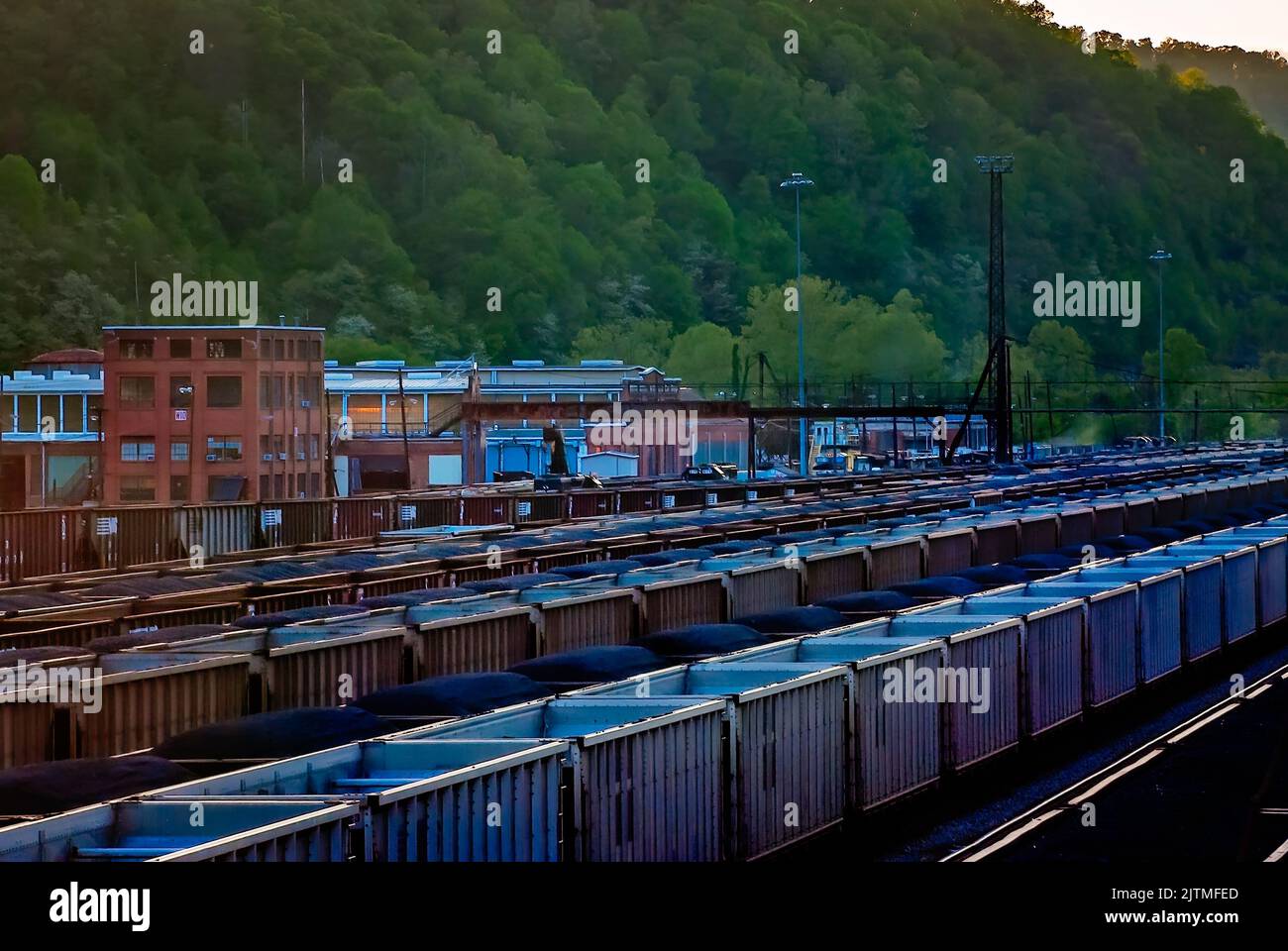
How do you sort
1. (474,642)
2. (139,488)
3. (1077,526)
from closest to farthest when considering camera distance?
(474,642) < (1077,526) < (139,488)

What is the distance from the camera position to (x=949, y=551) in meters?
45.3

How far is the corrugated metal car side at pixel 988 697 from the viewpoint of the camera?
944 inches

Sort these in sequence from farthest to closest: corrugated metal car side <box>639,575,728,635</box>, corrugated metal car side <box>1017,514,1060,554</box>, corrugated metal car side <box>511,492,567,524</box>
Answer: corrugated metal car side <box>511,492,567,524</box> < corrugated metal car side <box>1017,514,1060,554</box> < corrugated metal car side <box>639,575,728,635</box>

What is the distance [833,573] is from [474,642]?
13.1 m

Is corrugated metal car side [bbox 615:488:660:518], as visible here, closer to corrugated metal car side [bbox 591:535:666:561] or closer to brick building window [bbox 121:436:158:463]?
brick building window [bbox 121:436:158:463]

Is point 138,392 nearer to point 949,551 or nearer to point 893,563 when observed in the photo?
point 949,551

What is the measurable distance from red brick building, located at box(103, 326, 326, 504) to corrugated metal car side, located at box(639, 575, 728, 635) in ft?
158

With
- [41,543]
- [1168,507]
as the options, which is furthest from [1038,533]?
[41,543]

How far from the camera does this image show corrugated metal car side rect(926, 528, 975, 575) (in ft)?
145

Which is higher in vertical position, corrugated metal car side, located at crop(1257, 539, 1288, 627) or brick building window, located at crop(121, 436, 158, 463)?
brick building window, located at crop(121, 436, 158, 463)

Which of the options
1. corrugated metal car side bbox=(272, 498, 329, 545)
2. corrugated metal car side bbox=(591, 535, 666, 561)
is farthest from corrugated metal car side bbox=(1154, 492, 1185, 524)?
corrugated metal car side bbox=(272, 498, 329, 545)
